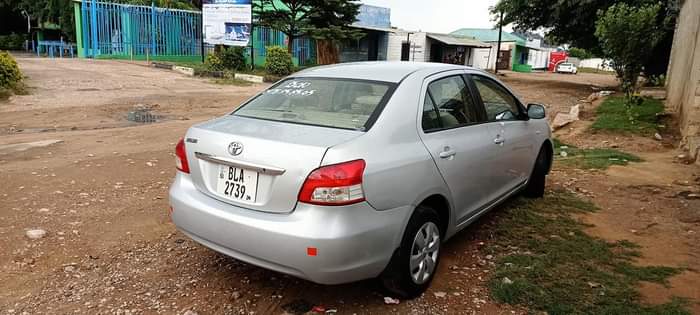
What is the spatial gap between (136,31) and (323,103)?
2446cm

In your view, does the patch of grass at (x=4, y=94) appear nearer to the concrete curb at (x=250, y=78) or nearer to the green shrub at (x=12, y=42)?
the concrete curb at (x=250, y=78)

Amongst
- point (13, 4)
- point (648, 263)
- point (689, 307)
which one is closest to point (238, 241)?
point (689, 307)

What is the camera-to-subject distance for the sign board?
858 inches

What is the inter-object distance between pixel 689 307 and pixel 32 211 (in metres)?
5.20

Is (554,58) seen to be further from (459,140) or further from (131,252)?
(131,252)

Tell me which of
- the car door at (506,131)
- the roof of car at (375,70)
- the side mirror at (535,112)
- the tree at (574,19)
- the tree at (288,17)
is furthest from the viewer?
the tree at (288,17)

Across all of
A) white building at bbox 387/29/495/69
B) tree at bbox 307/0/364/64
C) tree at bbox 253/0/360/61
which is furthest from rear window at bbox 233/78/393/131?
white building at bbox 387/29/495/69

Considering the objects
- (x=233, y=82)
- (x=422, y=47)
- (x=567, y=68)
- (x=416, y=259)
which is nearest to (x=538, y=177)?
(x=416, y=259)

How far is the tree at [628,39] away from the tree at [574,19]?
24.8 ft

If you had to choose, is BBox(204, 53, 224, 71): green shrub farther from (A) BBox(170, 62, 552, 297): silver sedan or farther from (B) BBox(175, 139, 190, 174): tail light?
(B) BBox(175, 139, 190, 174): tail light

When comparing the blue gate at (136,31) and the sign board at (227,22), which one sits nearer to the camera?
the sign board at (227,22)

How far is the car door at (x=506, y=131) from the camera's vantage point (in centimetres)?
408

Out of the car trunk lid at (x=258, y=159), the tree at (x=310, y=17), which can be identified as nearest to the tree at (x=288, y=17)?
the tree at (x=310, y=17)

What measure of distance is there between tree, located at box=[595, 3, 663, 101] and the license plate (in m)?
11.6
